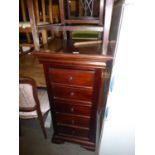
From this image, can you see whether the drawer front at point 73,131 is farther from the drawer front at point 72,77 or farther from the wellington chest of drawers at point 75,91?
the drawer front at point 72,77

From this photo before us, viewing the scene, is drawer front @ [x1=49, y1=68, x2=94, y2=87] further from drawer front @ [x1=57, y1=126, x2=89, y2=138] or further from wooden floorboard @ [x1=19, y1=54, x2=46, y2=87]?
wooden floorboard @ [x1=19, y1=54, x2=46, y2=87]

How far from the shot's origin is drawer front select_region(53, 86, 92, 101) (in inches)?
Answer: 42.3

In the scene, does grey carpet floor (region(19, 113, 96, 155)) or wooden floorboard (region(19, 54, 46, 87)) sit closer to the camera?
grey carpet floor (region(19, 113, 96, 155))

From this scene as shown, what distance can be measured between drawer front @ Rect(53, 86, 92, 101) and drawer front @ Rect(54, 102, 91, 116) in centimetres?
9

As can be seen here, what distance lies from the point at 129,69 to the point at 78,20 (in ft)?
1.72

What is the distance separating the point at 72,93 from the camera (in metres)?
1.11

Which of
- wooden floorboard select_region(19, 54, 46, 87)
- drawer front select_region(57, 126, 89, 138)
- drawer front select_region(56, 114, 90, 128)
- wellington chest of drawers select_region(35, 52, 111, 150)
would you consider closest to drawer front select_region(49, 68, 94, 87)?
wellington chest of drawers select_region(35, 52, 111, 150)

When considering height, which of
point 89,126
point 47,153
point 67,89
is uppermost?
point 67,89

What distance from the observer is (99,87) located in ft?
3.35

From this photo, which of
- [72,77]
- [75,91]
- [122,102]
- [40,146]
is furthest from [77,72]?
[40,146]
